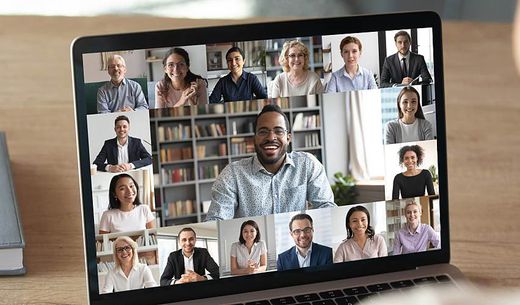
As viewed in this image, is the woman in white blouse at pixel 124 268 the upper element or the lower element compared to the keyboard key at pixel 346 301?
upper

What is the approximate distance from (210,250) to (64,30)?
0.72 metres

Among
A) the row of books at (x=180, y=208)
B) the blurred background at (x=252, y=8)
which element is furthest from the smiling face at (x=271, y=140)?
the blurred background at (x=252, y=8)

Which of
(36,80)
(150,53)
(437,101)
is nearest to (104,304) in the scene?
(150,53)

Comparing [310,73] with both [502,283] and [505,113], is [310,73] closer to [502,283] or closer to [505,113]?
[502,283]

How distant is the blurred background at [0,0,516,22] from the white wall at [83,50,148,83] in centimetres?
68

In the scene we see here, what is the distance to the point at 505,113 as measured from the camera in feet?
5.04

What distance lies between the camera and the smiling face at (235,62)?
1071 mm

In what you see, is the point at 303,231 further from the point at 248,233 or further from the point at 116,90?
the point at 116,90

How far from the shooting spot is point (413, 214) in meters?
1.16

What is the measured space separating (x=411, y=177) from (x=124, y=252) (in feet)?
1.25

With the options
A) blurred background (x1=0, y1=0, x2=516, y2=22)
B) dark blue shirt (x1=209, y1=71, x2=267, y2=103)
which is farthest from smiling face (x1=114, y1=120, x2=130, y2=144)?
blurred background (x1=0, y1=0, x2=516, y2=22)

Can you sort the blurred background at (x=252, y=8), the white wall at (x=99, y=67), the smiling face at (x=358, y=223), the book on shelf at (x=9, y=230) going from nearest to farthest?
the white wall at (x=99, y=67)
the smiling face at (x=358, y=223)
the book on shelf at (x=9, y=230)
the blurred background at (x=252, y=8)

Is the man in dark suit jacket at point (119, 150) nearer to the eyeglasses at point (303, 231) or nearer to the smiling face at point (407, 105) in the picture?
the eyeglasses at point (303, 231)

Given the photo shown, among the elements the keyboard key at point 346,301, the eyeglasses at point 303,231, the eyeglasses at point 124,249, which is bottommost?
the keyboard key at point 346,301
